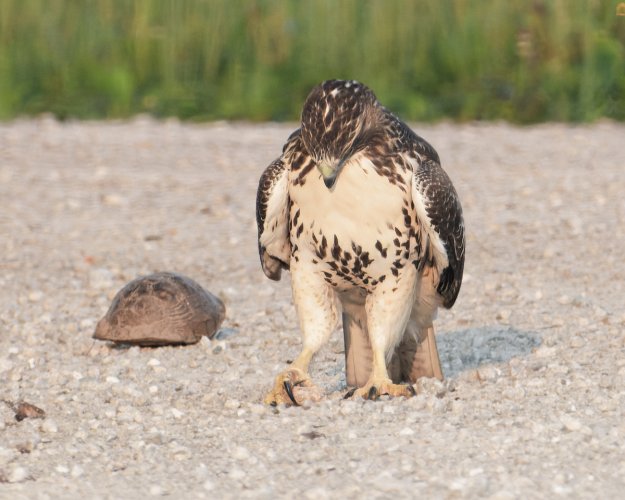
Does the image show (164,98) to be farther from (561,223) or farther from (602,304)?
(602,304)

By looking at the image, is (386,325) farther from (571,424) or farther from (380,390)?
(571,424)

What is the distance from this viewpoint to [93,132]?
13594 millimetres

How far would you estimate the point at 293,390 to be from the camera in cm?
570

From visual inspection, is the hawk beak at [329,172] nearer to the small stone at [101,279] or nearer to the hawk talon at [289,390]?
the hawk talon at [289,390]

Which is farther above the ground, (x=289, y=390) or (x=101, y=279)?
(x=289, y=390)

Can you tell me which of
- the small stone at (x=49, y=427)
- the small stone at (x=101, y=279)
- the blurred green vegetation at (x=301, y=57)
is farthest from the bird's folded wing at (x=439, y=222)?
the blurred green vegetation at (x=301, y=57)

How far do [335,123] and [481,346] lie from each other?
2.07 meters

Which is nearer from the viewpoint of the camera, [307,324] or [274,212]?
[274,212]

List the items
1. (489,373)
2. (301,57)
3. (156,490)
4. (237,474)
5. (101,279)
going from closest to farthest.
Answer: (156,490), (237,474), (489,373), (101,279), (301,57)

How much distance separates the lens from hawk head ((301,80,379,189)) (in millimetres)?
5125

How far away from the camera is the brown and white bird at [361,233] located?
17.2 ft

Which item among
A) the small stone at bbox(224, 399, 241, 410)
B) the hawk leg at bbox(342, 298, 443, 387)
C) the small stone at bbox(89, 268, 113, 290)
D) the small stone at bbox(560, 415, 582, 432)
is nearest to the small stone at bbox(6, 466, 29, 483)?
the small stone at bbox(224, 399, 241, 410)

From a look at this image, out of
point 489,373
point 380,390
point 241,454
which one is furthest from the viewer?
point 489,373

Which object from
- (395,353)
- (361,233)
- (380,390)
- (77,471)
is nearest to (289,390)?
(380,390)
